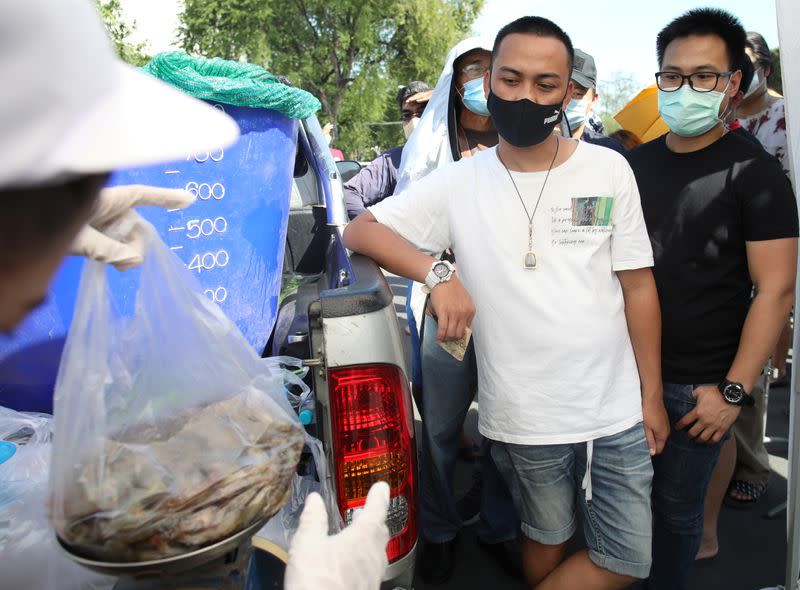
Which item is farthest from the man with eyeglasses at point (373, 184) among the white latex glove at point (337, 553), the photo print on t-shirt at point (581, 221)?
the white latex glove at point (337, 553)

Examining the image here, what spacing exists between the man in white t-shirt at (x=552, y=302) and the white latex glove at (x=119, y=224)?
83cm

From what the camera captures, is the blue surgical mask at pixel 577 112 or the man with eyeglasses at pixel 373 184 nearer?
the man with eyeglasses at pixel 373 184

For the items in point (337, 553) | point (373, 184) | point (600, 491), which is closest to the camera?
point (337, 553)

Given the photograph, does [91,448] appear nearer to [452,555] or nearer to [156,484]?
[156,484]

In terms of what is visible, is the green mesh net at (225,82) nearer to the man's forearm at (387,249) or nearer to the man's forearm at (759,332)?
the man's forearm at (387,249)

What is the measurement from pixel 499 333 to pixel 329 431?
58cm

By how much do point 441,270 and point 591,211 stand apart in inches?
18.5

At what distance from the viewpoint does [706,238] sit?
6.38 ft

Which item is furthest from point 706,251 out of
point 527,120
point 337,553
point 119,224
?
point 119,224

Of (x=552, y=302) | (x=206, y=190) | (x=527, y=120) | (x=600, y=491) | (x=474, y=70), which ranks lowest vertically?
(x=600, y=491)

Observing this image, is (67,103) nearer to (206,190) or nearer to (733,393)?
(206,190)

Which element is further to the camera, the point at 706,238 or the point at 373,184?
the point at 373,184

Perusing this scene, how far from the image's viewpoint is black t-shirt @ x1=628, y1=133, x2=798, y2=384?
73.8 inches

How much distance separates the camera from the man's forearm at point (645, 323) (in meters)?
1.80
